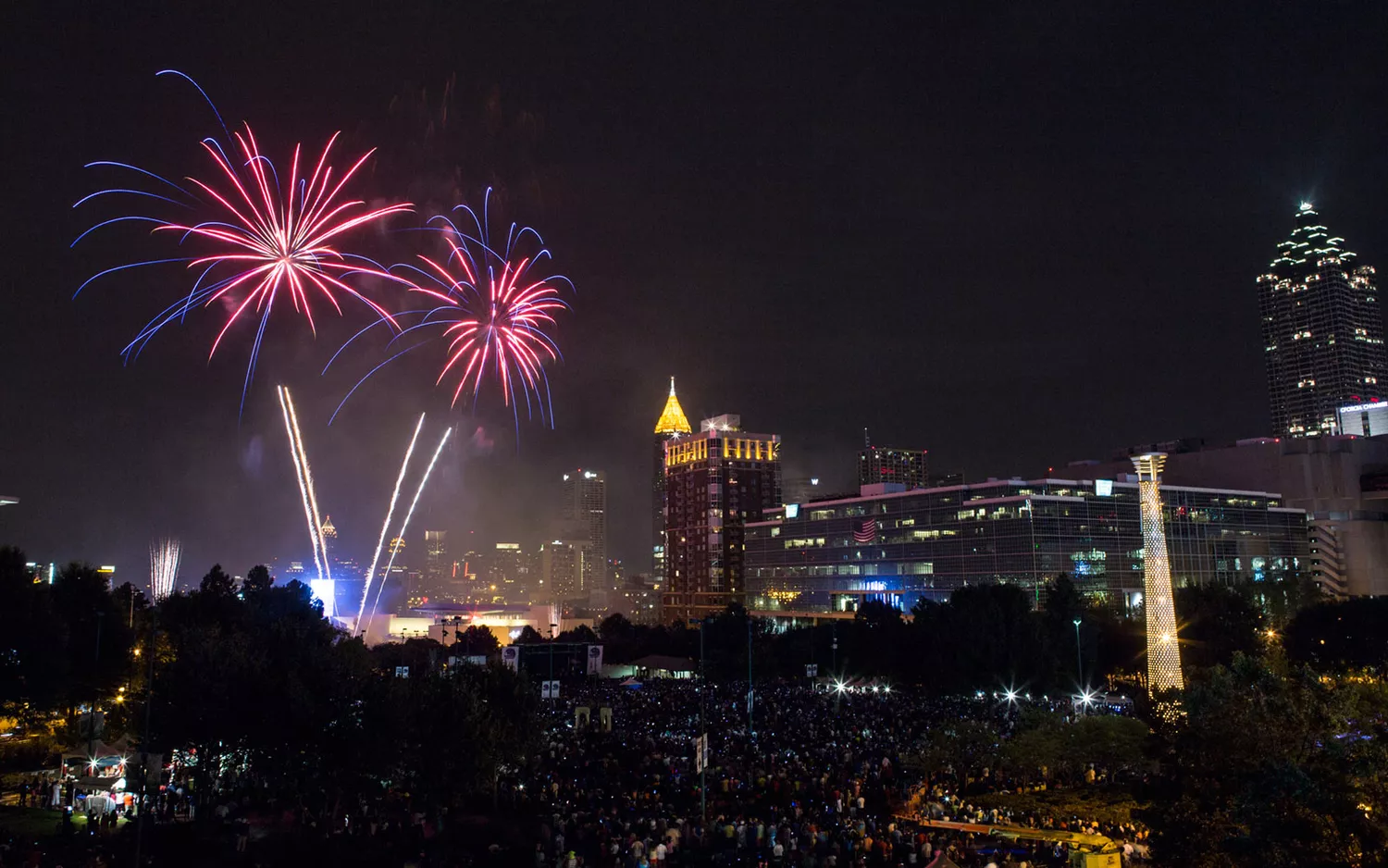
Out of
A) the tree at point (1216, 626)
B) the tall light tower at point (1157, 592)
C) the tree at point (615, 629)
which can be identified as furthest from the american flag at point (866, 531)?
the tall light tower at point (1157, 592)

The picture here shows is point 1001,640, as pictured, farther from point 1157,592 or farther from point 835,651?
point 835,651

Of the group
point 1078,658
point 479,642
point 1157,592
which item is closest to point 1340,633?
point 1078,658

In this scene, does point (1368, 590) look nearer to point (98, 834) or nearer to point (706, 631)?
point (706, 631)

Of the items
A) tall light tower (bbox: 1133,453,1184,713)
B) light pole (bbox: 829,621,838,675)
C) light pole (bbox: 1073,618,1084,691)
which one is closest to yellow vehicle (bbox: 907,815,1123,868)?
tall light tower (bbox: 1133,453,1184,713)

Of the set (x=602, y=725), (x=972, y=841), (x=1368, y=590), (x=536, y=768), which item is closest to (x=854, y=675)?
(x=602, y=725)

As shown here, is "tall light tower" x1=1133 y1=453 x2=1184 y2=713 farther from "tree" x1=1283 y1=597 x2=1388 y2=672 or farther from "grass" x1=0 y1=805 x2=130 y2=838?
"grass" x1=0 y1=805 x2=130 y2=838

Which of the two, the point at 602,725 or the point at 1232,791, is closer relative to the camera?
the point at 1232,791

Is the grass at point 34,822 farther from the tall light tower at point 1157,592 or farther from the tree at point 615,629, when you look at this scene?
the tree at point 615,629
